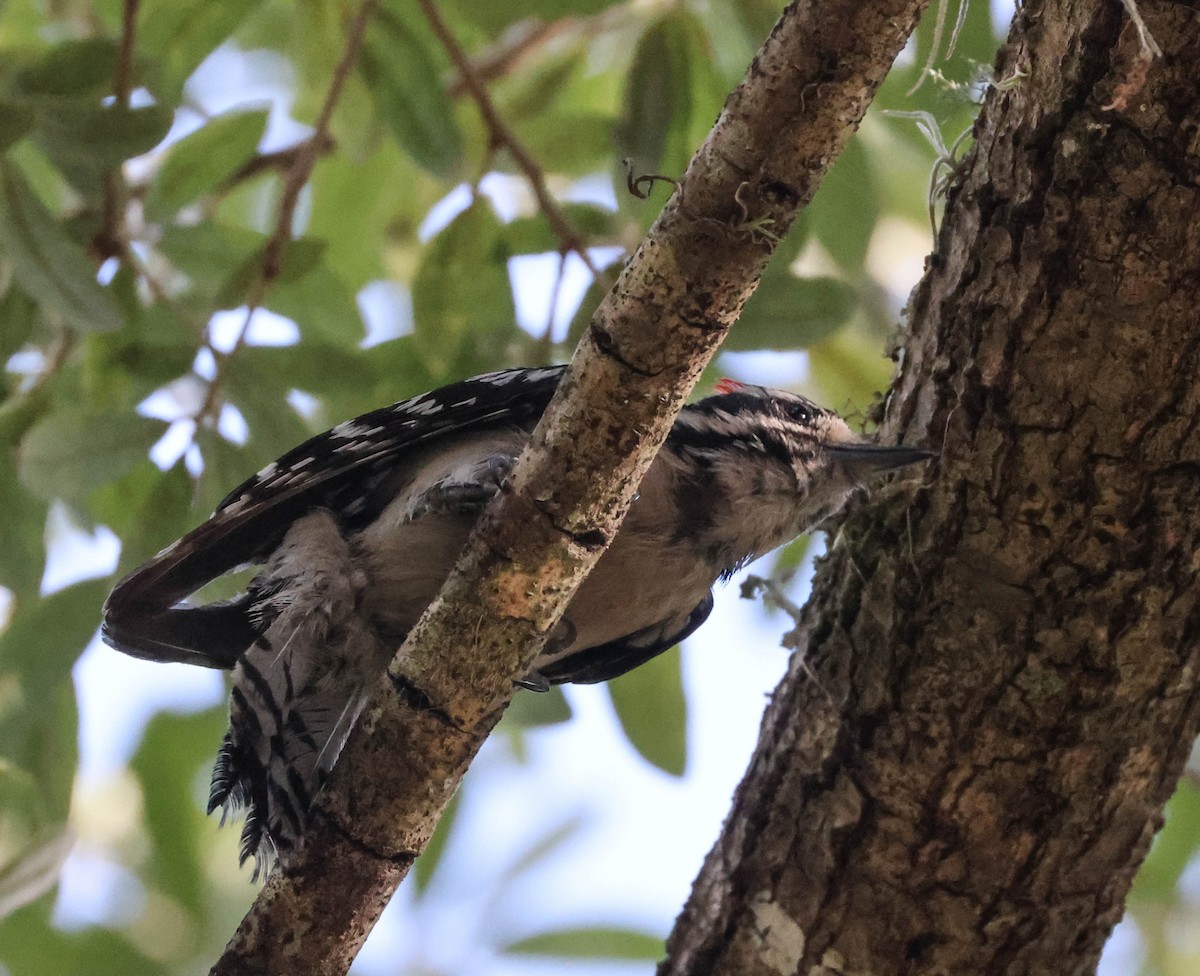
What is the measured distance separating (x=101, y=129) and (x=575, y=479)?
141cm

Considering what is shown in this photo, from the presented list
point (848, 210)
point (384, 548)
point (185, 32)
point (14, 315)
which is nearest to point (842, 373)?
point (848, 210)

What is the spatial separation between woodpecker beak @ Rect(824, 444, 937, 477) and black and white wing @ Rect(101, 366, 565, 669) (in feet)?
1.92

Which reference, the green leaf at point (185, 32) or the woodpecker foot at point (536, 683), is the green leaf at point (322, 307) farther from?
the woodpecker foot at point (536, 683)

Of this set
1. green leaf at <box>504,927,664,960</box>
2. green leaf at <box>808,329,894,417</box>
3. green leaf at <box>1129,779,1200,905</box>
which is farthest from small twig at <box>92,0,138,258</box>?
green leaf at <box>1129,779,1200,905</box>

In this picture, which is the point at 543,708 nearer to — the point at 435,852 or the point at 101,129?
the point at 435,852

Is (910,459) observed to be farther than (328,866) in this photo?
Yes

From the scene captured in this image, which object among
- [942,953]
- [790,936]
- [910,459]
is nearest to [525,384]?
[910,459]

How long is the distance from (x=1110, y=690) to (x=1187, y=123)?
90cm

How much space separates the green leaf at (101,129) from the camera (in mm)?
2512

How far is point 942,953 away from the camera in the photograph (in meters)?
2.24

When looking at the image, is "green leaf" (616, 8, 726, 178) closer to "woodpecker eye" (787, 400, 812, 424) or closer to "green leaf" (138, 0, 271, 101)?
"woodpecker eye" (787, 400, 812, 424)

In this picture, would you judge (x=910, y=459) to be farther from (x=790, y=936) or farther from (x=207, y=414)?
(x=207, y=414)

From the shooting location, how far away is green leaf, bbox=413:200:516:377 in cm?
294

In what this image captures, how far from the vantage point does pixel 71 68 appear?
8.61 ft
